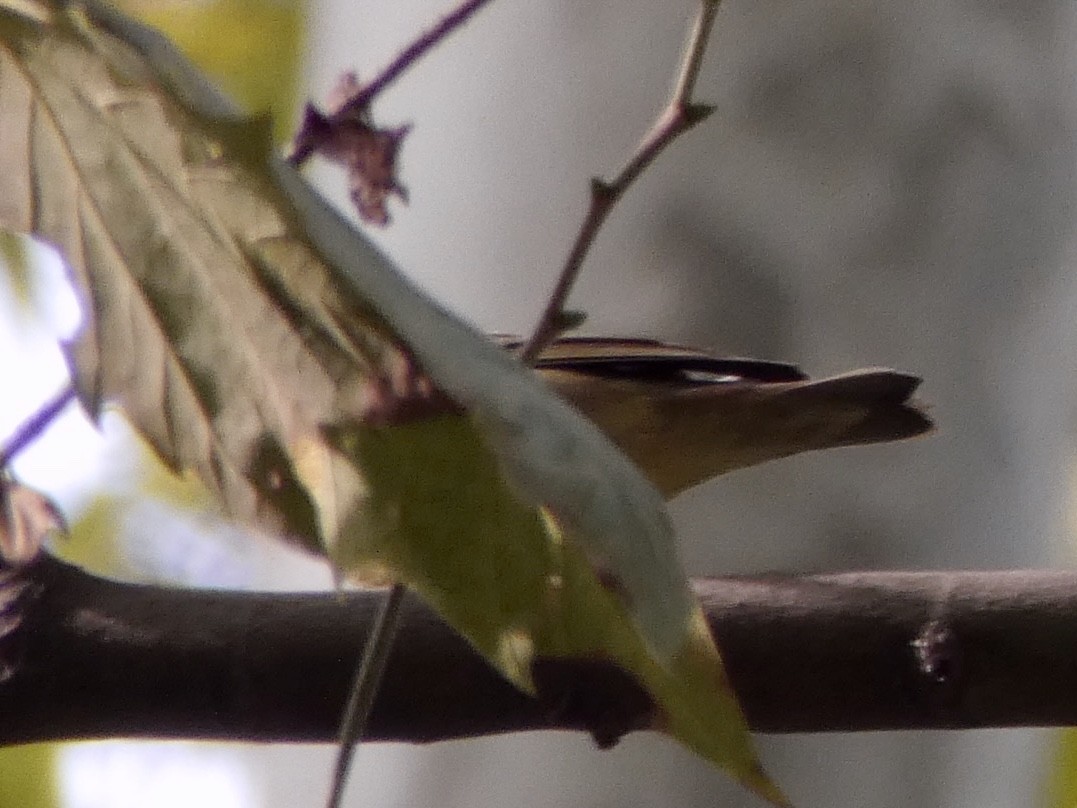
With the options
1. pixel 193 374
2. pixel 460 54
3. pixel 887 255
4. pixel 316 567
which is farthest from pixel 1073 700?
pixel 460 54

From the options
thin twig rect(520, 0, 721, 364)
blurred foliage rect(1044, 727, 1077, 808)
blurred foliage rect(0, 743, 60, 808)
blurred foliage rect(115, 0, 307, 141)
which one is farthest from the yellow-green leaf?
blurred foliage rect(115, 0, 307, 141)

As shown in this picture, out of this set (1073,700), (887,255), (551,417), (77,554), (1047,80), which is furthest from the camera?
(77,554)

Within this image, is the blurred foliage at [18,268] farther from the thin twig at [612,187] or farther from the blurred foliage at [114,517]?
the thin twig at [612,187]

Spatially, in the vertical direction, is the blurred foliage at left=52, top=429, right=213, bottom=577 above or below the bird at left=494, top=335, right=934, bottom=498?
below

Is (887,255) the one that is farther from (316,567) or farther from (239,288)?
(239,288)

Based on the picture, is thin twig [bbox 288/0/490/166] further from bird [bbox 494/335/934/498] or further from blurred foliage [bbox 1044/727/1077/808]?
blurred foliage [bbox 1044/727/1077/808]
